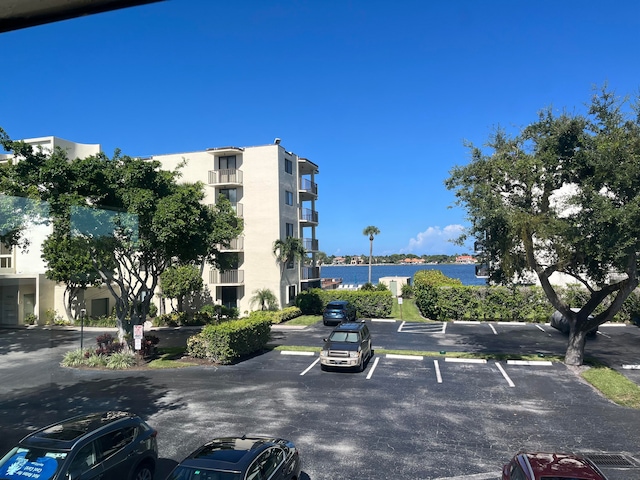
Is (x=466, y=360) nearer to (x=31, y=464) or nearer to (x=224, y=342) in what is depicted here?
(x=224, y=342)

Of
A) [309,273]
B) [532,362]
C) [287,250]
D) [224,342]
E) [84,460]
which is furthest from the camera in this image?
[309,273]

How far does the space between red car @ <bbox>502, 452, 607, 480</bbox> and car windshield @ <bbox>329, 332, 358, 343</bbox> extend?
11635mm

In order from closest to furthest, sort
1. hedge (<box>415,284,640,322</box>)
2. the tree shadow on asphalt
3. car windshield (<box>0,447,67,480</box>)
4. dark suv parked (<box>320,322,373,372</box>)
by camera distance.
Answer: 1. car windshield (<box>0,447,67,480</box>)
2. the tree shadow on asphalt
3. dark suv parked (<box>320,322,373,372</box>)
4. hedge (<box>415,284,640,322</box>)

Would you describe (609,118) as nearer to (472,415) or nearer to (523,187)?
(523,187)

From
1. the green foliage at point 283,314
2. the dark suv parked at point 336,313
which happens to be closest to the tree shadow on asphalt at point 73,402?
the green foliage at point 283,314

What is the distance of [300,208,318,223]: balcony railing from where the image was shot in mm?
42188

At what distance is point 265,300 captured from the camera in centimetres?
3662

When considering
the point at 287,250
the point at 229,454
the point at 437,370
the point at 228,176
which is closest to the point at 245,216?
the point at 228,176

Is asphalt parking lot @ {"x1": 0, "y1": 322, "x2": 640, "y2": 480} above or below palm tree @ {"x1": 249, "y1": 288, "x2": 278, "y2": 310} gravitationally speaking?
below

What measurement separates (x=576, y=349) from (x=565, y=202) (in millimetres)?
6406

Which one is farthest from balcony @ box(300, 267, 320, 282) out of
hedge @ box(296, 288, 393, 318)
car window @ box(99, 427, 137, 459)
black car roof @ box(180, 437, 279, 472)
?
black car roof @ box(180, 437, 279, 472)

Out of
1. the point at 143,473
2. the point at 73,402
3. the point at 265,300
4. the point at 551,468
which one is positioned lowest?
the point at 73,402

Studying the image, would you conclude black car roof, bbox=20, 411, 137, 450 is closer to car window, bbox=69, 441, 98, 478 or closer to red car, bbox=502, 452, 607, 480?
car window, bbox=69, 441, 98, 478

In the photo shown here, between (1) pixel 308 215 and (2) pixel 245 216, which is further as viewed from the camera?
(1) pixel 308 215
